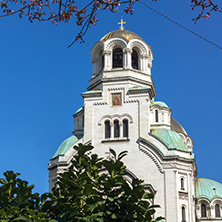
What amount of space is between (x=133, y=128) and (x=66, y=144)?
553 cm

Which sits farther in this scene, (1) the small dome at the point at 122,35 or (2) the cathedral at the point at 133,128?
(1) the small dome at the point at 122,35

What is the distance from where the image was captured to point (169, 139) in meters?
37.8

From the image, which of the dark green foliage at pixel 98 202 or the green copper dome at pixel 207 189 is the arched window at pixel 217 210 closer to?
the green copper dome at pixel 207 189

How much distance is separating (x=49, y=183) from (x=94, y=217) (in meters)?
23.0

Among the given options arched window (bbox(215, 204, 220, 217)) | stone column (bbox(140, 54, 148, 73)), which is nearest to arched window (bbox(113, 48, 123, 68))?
stone column (bbox(140, 54, 148, 73))

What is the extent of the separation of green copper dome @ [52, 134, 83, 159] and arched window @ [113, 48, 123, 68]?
6.55m

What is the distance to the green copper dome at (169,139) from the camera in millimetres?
37062

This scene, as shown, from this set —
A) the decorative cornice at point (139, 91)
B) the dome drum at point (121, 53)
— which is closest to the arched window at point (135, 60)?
the dome drum at point (121, 53)

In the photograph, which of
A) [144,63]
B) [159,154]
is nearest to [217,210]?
[159,154]

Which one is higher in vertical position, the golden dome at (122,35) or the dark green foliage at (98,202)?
the golden dome at (122,35)

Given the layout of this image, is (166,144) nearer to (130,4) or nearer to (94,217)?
(94,217)

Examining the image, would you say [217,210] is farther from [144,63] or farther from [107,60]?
[107,60]

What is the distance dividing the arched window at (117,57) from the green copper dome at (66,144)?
6554 mm

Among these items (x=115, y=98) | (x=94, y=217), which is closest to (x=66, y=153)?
(x=115, y=98)
